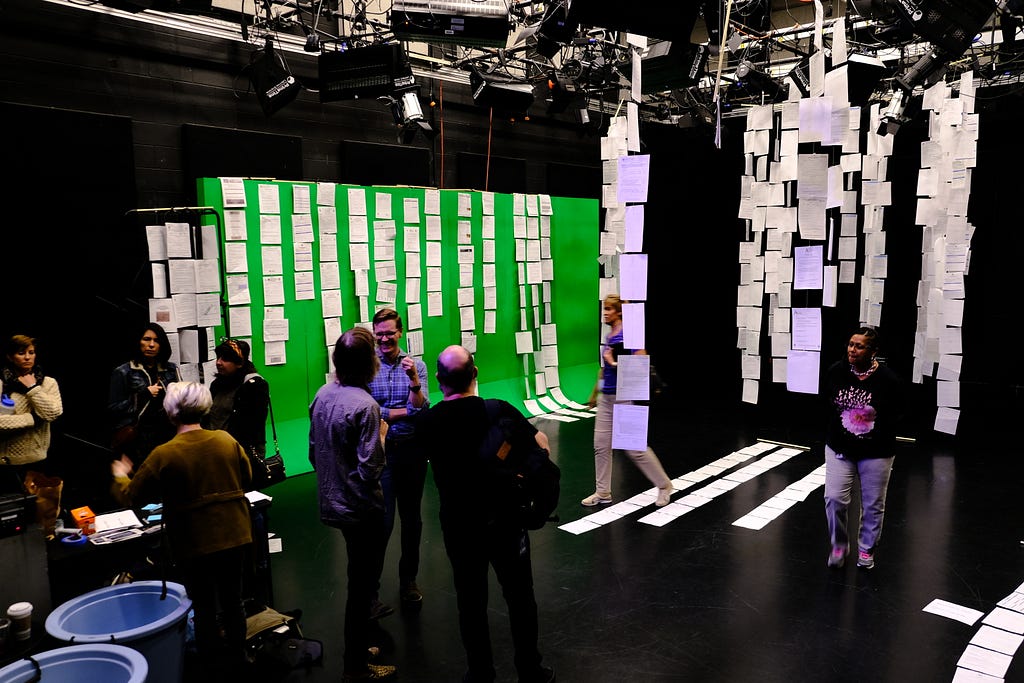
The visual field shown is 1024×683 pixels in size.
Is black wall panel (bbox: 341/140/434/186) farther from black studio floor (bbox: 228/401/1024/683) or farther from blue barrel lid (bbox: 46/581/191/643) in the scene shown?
blue barrel lid (bbox: 46/581/191/643)

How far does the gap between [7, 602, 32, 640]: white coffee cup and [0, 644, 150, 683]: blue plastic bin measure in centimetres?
26

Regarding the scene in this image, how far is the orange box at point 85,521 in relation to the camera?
3357 mm

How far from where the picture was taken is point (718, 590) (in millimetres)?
4246

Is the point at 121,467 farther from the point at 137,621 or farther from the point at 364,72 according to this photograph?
the point at 364,72

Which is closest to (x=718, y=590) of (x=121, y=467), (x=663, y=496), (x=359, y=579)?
(x=663, y=496)

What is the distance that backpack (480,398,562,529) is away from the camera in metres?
2.82

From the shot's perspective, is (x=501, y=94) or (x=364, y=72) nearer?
(x=364, y=72)

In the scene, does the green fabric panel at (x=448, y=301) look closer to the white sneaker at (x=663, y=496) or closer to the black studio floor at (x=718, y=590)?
the black studio floor at (x=718, y=590)

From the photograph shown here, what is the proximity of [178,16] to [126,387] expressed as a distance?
2891mm

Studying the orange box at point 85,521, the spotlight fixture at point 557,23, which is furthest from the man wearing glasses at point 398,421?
the spotlight fixture at point 557,23

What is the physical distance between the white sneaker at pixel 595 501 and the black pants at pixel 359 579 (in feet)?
8.73

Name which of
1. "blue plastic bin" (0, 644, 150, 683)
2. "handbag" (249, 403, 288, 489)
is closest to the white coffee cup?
"blue plastic bin" (0, 644, 150, 683)

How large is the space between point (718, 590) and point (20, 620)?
3214mm

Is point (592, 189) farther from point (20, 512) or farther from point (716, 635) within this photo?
point (20, 512)
